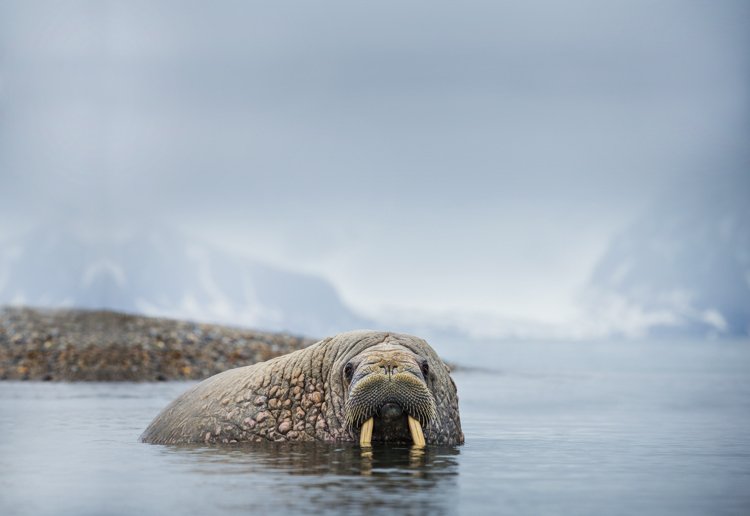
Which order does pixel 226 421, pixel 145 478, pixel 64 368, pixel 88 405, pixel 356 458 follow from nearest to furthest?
pixel 145 478 → pixel 356 458 → pixel 226 421 → pixel 88 405 → pixel 64 368

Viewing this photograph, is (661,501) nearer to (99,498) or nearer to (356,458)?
(356,458)

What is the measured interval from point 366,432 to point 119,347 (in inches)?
1221

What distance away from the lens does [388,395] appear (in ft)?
47.3

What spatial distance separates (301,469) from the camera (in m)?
13.7

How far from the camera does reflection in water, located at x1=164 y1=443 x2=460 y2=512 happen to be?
11.6m

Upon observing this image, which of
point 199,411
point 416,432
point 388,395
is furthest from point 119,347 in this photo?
point 388,395

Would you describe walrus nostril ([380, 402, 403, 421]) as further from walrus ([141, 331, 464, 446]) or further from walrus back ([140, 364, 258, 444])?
walrus back ([140, 364, 258, 444])

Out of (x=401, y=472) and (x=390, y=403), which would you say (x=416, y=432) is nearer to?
(x=390, y=403)

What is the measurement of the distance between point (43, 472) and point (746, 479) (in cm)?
797

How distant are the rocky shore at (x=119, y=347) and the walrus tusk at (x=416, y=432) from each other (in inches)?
1100

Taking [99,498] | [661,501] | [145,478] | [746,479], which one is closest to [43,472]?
[145,478]

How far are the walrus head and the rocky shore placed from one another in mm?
27845

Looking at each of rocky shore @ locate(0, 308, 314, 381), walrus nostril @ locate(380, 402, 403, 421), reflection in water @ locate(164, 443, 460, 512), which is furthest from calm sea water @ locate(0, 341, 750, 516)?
rocky shore @ locate(0, 308, 314, 381)

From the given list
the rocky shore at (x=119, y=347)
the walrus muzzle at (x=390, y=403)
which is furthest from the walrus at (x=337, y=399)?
the rocky shore at (x=119, y=347)
